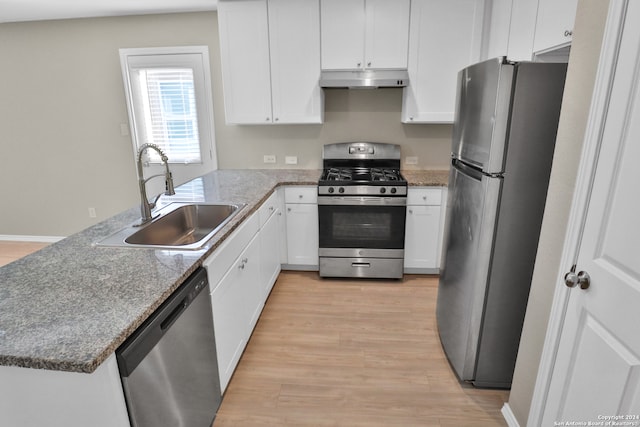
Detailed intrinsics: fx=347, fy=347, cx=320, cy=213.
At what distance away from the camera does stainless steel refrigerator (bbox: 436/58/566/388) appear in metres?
1.53

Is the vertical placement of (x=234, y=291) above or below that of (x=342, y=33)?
below

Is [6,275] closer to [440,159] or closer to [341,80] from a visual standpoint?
[341,80]

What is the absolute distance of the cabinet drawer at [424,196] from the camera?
2912 mm

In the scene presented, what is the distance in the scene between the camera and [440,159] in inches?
134

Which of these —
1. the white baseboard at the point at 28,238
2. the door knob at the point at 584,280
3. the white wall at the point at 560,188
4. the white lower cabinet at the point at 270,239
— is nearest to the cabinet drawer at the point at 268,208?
the white lower cabinet at the point at 270,239

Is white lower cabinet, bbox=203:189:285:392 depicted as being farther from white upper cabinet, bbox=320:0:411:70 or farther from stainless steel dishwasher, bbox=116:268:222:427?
white upper cabinet, bbox=320:0:411:70

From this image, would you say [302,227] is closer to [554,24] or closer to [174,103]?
[174,103]

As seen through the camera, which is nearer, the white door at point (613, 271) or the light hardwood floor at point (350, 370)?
the white door at point (613, 271)

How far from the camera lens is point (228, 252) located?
5.90 ft

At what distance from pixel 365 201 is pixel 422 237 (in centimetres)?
62

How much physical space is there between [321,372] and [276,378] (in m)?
0.26

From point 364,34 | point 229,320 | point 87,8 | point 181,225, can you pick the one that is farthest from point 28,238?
point 364,34

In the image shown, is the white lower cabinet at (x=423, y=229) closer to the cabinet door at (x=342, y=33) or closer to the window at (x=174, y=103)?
the cabinet door at (x=342, y=33)

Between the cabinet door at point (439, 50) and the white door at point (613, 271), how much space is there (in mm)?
1935
